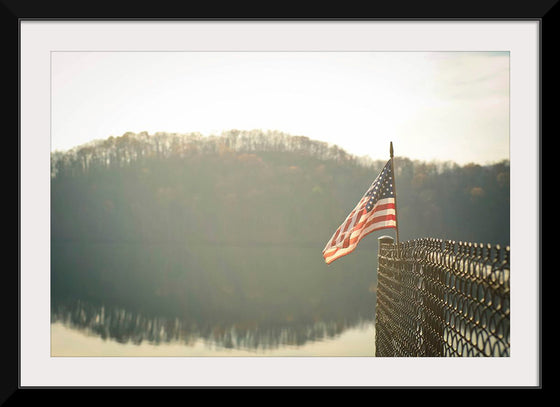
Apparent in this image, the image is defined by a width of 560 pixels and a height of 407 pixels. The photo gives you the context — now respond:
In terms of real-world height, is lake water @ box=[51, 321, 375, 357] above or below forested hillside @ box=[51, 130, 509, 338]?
below

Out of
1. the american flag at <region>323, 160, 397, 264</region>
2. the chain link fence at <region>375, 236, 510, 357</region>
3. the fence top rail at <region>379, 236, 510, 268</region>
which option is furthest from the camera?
the american flag at <region>323, 160, 397, 264</region>

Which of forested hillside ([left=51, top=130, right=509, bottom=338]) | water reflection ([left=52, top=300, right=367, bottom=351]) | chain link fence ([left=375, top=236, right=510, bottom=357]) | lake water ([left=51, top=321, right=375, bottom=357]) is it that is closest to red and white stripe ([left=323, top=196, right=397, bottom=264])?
chain link fence ([left=375, top=236, right=510, bottom=357])

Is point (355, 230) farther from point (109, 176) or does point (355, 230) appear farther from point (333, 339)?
point (109, 176)

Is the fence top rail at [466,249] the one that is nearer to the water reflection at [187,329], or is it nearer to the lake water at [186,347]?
the lake water at [186,347]

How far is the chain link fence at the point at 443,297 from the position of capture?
2.30 metres

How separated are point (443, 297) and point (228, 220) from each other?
30.8 meters

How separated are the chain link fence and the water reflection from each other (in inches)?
388

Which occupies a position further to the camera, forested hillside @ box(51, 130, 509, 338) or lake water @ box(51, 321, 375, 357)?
forested hillside @ box(51, 130, 509, 338)

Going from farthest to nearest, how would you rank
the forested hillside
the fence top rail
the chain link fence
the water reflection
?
the forested hillside < the water reflection < the chain link fence < the fence top rail

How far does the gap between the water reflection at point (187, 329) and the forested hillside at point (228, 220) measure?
90 centimetres

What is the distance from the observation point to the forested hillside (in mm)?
19406

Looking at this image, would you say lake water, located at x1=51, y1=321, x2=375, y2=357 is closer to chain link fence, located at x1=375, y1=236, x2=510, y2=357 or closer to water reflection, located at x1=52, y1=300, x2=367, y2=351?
water reflection, located at x1=52, y1=300, x2=367, y2=351

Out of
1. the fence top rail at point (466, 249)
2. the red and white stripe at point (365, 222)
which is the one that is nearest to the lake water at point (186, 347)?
the red and white stripe at point (365, 222)
